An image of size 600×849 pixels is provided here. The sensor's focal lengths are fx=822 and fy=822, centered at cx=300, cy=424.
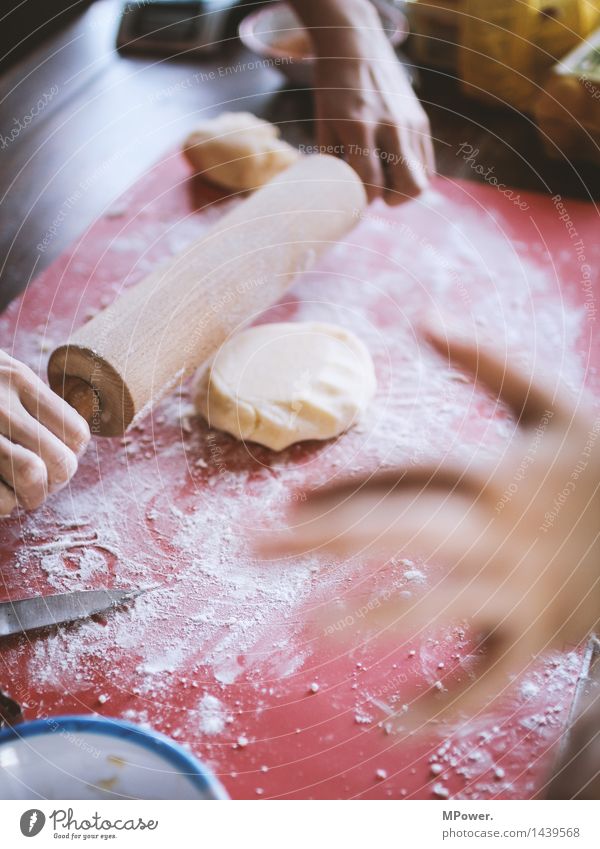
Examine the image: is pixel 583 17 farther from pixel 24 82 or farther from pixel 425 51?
pixel 24 82

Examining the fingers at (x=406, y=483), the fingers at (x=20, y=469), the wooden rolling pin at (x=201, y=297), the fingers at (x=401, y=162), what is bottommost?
the fingers at (x=406, y=483)

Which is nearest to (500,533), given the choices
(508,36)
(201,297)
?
(201,297)

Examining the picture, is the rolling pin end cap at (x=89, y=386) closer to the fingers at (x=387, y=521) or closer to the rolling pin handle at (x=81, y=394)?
→ the rolling pin handle at (x=81, y=394)

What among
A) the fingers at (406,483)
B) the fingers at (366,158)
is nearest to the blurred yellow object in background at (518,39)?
the fingers at (366,158)

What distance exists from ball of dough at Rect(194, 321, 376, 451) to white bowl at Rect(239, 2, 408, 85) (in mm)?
651

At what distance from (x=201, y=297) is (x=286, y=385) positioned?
135 mm

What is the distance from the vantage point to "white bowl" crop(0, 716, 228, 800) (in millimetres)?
645

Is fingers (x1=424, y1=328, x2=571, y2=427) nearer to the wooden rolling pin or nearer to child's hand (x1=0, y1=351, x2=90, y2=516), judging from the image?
the wooden rolling pin

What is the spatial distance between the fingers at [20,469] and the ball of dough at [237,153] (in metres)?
0.68

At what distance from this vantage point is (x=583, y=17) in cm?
132

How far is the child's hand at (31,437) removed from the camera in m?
0.72

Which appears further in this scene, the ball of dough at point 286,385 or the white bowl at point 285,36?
the white bowl at point 285,36

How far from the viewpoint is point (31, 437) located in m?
0.74

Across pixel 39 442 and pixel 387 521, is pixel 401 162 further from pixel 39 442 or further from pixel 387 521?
pixel 39 442
